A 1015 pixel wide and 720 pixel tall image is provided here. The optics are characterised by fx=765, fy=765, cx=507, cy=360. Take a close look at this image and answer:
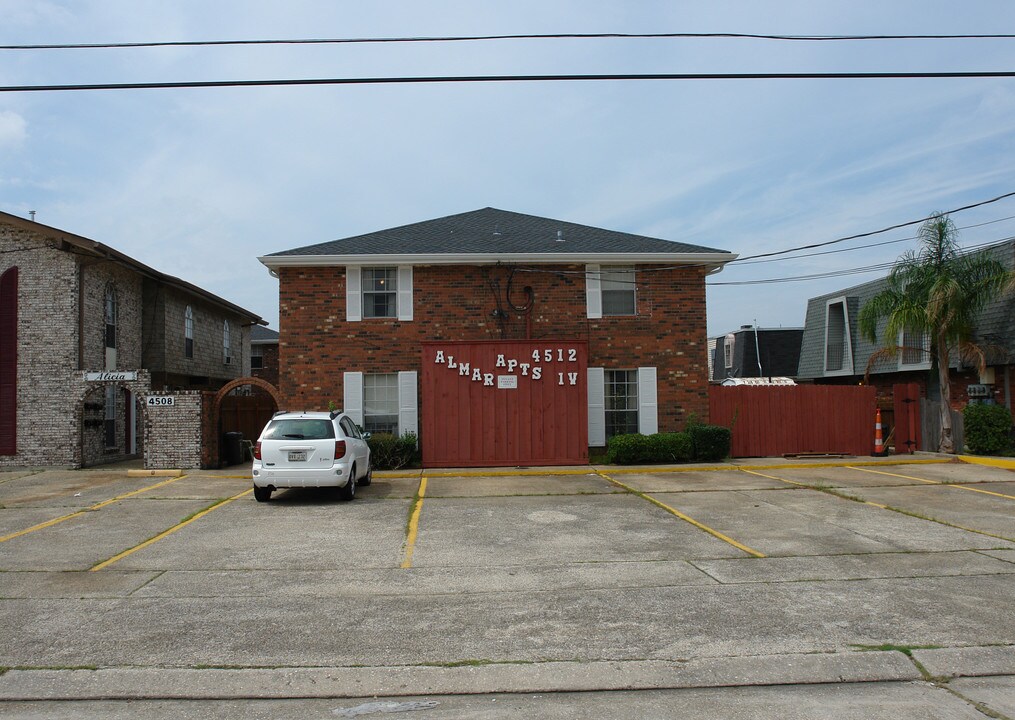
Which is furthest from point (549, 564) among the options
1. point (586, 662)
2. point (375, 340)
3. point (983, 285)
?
point (983, 285)

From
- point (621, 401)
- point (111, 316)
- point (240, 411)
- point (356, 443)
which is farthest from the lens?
point (111, 316)

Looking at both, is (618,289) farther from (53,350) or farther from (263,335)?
(263,335)

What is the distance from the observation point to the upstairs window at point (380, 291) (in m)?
19.4

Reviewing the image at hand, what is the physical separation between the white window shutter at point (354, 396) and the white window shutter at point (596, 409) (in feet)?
18.8

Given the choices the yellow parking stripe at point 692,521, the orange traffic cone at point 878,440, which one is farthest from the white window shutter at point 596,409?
the orange traffic cone at point 878,440

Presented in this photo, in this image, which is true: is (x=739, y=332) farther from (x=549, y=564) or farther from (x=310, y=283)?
(x=549, y=564)

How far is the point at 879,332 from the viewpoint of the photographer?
25578mm

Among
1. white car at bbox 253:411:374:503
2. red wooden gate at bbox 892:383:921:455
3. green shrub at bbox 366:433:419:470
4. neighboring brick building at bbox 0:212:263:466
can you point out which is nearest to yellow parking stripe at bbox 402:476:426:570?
white car at bbox 253:411:374:503

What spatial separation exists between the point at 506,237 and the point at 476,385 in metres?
4.79

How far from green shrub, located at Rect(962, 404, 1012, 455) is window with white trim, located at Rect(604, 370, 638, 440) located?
8.48m

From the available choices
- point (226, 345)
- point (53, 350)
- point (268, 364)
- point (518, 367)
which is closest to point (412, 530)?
point (518, 367)

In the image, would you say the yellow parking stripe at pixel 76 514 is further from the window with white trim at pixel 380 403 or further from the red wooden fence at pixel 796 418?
the red wooden fence at pixel 796 418

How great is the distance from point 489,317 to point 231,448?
24.5 ft

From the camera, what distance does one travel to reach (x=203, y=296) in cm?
2656
